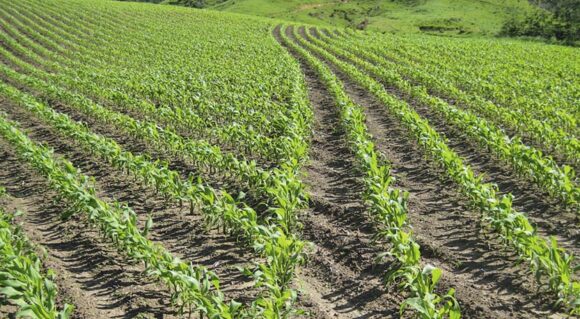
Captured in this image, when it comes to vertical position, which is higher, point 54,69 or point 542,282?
point 54,69

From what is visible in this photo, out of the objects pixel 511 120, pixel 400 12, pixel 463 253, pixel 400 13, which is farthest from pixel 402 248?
pixel 400 12

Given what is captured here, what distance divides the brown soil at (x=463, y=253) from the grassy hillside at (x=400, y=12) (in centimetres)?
6828

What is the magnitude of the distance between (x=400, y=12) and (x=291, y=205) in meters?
94.7

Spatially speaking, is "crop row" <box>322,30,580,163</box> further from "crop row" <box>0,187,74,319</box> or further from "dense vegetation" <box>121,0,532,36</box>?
"dense vegetation" <box>121,0,532,36</box>

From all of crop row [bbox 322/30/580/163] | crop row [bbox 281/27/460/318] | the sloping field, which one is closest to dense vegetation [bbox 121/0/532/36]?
crop row [bbox 322/30/580/163]

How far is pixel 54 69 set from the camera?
98.3ft

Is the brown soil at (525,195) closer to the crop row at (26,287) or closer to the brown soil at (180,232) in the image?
the brown soil at (180,232)

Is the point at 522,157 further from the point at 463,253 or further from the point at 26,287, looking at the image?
the point at 26,287

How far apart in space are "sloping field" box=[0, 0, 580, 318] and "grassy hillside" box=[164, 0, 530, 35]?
194 ft

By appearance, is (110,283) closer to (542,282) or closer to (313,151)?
(542,282)

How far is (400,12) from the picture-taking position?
93688 millimetres

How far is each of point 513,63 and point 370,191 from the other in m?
25.8

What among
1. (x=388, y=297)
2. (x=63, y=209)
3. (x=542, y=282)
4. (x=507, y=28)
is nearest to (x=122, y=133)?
(x=63, y=209)

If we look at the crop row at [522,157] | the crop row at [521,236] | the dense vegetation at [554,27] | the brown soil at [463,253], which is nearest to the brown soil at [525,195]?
the crop row at [522,157]
